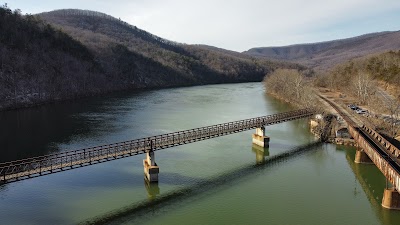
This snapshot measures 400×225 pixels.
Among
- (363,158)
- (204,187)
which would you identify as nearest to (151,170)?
(204,187)

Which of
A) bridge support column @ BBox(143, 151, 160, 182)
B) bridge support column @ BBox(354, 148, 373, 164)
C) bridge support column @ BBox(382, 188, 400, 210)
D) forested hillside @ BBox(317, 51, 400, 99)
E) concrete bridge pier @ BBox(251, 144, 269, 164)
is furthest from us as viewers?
forested hillside @ BBox(317, 51, 400, 99)

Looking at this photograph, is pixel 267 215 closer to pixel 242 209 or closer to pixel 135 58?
pixel 242 209

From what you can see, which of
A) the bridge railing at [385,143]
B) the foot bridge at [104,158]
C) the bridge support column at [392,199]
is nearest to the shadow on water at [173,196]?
the foot bridge at [104,158]

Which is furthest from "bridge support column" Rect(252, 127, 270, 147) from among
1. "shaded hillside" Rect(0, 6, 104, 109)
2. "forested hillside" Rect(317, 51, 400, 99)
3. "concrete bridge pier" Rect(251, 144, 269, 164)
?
"shaded hillside" Rect(0, 6, 104, 109)

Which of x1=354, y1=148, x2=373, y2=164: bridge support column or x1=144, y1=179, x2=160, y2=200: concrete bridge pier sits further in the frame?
x1=354, y1=148, x2=373, y2=164: bridge support column

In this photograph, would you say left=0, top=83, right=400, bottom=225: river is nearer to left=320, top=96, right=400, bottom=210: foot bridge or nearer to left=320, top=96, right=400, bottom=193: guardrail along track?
left=320, top=96, right=400, bottom=210: foot bridge
